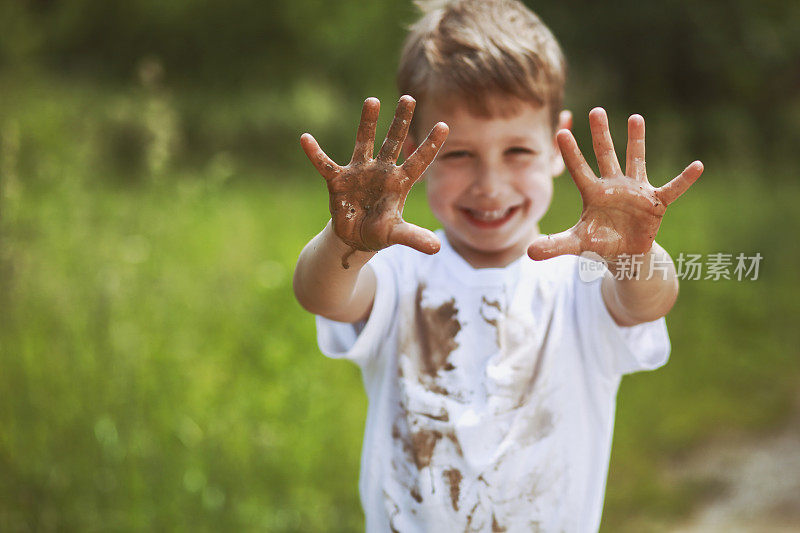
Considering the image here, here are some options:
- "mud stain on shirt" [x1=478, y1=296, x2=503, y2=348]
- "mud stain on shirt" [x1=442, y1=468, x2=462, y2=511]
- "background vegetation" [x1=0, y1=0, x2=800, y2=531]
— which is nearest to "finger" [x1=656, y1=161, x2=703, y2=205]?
"mud stain on shirt" [x1=478, y1=296, x2=503, y2=348]

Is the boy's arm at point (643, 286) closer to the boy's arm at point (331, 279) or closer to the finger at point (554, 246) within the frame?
the finger at point (554, 246)

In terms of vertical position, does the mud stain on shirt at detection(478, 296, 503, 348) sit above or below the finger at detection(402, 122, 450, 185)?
below

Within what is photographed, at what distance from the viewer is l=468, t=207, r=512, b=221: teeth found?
156 centimetres

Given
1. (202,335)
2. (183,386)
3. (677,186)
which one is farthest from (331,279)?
(202,335)

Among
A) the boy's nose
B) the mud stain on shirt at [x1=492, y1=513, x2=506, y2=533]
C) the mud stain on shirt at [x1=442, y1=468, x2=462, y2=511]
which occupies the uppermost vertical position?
the boy's nose

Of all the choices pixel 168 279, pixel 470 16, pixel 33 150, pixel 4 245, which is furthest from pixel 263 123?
pixel 470 16

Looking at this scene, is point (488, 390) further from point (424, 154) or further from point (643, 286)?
point (424, 154)

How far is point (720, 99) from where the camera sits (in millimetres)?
10570

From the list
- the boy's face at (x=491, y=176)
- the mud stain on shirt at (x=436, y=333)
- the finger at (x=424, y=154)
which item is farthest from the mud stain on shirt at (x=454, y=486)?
the finger at (x=424, y=154)

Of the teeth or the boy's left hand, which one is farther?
the teeth

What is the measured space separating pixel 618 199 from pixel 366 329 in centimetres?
55

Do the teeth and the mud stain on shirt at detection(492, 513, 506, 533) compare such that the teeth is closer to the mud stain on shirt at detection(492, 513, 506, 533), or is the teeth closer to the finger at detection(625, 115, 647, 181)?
the finger at detection(625, 115, 647, 181)

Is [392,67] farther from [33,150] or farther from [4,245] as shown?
[4,245]

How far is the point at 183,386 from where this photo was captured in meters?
2.76
